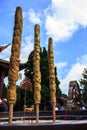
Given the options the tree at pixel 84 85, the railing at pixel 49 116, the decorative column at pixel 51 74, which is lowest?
the railing at pixel 49 116

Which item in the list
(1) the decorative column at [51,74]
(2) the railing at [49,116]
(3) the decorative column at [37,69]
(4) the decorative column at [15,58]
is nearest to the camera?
(4) the decorative column at [15,58]

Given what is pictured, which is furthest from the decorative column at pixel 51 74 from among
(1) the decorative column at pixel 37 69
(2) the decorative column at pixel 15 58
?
(2) the decorative column at pixel 15 58

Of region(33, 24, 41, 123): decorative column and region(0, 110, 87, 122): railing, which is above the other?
region(33, 24, 41, 123): decorative column

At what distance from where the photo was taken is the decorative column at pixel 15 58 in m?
9.20

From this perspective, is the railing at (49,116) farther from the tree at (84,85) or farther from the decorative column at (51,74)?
the tree at (84,85)

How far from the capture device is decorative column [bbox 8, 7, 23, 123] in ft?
30.2

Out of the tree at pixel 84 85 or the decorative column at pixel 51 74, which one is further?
the tree at pixel 84 85

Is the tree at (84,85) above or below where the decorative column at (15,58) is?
above

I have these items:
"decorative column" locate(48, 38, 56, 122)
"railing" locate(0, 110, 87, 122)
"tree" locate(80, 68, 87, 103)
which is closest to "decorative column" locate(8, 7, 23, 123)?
"decorative column" locate(48, 38, 56, 122)

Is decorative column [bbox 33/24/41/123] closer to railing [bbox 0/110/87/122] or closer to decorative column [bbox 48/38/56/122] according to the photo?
decorative column [bbox 48/38/56/122]

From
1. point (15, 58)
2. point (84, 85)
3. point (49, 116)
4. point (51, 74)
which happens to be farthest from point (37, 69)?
point (84, 85)

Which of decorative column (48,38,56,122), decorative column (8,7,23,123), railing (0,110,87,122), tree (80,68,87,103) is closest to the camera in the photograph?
decorative column (8,7,23,123)
